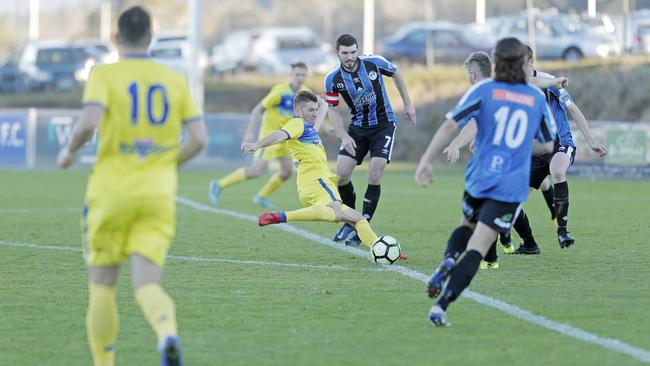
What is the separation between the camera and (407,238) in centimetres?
1263

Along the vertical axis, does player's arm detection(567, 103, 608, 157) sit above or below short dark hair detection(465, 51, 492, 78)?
below

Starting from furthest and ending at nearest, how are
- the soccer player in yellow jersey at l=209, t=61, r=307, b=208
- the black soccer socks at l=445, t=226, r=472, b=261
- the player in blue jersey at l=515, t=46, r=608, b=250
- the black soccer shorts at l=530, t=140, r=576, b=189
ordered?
the soccer player in yellow jersey at l=209, t=61, r=307, b=208 < the black soccer shorts at l=530, t=140, r=576, b=189 < the player in blue jersey at l=515, t=46, r=608, b=250 < the black soccer socks at l=445, t=226, r=472, b=261

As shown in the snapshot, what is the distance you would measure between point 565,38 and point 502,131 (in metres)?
31.5

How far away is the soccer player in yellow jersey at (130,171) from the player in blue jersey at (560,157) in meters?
5.64

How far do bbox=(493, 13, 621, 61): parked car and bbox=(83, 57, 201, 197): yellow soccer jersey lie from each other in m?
32.2

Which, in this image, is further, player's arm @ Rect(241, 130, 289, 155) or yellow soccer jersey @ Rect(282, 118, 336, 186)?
yellow soccer jersey @ Rect(282, 118, 336, 186)

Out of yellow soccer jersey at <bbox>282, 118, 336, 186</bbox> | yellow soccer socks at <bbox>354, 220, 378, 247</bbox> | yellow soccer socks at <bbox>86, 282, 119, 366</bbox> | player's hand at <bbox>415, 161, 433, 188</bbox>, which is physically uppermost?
player's hand at <bbox>415, 161, 433, 188</bbox>

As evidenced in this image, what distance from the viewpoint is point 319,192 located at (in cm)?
1075

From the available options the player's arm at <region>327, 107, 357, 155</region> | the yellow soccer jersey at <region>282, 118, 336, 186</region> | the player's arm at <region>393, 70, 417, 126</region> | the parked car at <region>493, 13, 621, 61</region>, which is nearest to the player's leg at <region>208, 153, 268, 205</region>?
the player's arm at <region>327, 107, 357, 155</region>

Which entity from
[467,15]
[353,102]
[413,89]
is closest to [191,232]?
[353,102]

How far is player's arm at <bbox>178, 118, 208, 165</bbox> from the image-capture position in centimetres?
596

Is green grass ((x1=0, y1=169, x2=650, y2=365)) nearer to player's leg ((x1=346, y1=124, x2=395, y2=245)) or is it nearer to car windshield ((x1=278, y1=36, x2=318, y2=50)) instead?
player's leg ((x1=346, y1=124, x2=395, y2=245))

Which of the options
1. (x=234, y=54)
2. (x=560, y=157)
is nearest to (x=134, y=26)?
(x=560, y=157)

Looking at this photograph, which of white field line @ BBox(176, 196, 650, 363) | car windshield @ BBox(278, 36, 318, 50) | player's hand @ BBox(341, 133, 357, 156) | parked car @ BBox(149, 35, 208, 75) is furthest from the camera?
car windshield @ BBox(278, 36, 318, 50)
